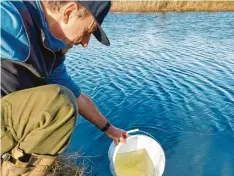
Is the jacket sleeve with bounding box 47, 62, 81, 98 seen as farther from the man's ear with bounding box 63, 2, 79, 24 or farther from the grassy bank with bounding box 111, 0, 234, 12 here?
the grassy bank with bounding box 111, 0, 234, 12

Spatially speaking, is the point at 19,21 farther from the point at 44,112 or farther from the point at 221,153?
the point at 221,153

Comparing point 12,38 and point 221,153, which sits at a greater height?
point 12,38

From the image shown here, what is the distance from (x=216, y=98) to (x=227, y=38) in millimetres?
5135

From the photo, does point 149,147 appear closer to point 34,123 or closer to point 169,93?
point 34,123

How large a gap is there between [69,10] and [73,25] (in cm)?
11

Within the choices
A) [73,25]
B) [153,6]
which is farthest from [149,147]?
[153,6]

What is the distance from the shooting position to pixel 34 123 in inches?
69.4

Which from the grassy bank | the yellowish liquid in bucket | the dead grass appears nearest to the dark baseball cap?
the dead grass

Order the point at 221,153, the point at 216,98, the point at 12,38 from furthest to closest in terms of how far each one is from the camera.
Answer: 1. the point at 216,98
2. the point at 221,153
3. the point at 12,38

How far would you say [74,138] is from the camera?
4.06m

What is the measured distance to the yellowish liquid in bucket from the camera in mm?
3051

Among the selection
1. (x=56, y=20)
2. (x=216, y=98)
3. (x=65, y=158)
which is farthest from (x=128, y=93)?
(x=56, y=20)

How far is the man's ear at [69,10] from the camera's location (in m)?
1.69

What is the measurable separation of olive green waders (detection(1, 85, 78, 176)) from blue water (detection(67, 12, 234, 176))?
162 cm
